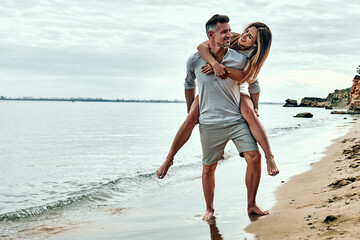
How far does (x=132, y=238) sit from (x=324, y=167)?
208 inches

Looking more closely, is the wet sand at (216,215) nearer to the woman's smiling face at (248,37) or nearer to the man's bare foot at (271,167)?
the man's bare foot at (271,167)

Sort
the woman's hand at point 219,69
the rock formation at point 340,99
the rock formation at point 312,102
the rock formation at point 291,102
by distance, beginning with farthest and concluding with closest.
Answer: the rock formation at point 291,102 < the rock formation at point 312,102 < the rock formation at point 340,99 < the woman's hand at point 219,69

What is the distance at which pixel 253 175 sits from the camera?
4.24 m

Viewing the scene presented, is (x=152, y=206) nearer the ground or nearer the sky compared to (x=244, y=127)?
nearer the ground

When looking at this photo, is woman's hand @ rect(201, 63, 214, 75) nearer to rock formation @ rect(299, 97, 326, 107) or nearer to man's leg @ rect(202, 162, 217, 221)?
man's leg @ rect(202, 162, 217, 221)

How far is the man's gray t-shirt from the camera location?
3.95m

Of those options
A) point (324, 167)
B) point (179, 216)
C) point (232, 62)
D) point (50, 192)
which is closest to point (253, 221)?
point (179, 216)

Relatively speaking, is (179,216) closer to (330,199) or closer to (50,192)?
(330,199)

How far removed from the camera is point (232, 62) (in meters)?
3.93

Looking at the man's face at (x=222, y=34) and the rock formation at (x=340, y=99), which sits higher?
the man's face at (x=222, y=34)

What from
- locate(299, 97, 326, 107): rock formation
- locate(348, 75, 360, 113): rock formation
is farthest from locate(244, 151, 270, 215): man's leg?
locate(299, 97, 326, 107): rock formation

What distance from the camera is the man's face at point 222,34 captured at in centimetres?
385

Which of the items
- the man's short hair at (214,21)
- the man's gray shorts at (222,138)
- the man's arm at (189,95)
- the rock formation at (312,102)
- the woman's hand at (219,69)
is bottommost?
the rock formation at (312,102)

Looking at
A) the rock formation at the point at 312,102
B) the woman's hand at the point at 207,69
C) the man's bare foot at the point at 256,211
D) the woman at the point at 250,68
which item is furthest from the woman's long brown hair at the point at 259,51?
the rock formation at the point at 312,102
